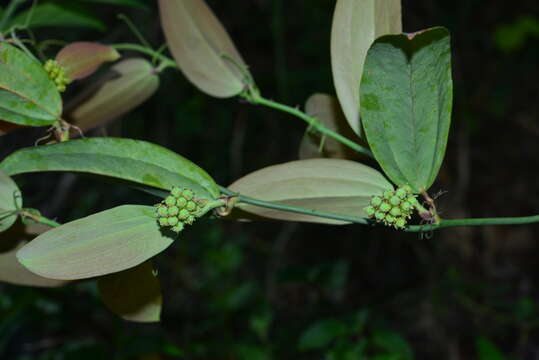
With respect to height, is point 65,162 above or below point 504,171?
above

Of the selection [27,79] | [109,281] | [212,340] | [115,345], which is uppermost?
[27,79]

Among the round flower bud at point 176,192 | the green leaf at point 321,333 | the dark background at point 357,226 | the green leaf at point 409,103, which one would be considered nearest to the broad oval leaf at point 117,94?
the round flower bud at point 176,192

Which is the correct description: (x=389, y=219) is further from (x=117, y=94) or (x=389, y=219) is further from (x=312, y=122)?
(x=117, y=94)

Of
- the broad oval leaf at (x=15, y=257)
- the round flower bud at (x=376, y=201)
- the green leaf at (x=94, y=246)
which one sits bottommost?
the broad oval leaf at (x=15, y=257)

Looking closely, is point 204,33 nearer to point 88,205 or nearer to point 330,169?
point 330,169

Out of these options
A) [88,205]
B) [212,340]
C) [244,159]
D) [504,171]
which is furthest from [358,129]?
[504,171]

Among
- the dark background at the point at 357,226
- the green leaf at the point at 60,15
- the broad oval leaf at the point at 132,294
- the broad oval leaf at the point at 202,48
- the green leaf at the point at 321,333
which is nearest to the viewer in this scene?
the broad oval leaf at the point at 132,294

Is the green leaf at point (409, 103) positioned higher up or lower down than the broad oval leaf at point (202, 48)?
lower down

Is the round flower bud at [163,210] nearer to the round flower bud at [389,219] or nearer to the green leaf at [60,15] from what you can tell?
the round flower bud at [389,219]
